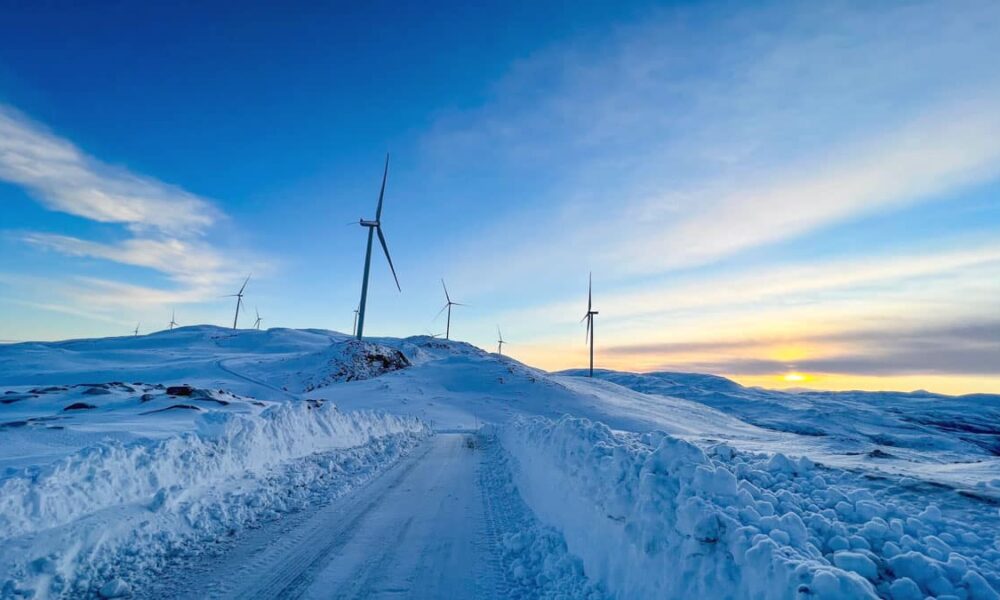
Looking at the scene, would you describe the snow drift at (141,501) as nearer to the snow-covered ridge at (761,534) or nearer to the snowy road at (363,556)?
the snowy road at (363,556)

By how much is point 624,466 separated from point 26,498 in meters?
9.64

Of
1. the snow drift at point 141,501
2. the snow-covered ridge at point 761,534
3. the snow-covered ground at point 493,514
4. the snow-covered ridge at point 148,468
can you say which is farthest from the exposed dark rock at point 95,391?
the snow-covered ridge at point 761,534

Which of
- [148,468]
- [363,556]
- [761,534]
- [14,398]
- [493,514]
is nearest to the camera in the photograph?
[761,534]

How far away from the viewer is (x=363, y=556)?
8.02m

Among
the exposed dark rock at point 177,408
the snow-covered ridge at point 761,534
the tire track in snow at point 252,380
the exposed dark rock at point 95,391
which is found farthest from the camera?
the tire track in snow at point 252,380

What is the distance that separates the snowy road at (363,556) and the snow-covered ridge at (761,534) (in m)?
2.00

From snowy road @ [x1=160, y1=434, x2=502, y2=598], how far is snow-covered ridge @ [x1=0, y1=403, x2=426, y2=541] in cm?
289

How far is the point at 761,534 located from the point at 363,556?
603cm

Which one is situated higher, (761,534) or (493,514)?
(761,534)

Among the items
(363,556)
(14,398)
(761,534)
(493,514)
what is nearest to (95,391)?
(14,398)

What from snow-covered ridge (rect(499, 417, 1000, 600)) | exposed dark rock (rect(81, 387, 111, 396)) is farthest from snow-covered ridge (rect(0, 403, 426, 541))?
exposed dark rock (rect(81, 387, 111, 396))

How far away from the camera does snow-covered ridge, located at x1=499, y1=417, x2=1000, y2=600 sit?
4.34m

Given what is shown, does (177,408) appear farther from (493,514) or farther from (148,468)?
(493,514)

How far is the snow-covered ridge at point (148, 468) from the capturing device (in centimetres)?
801
